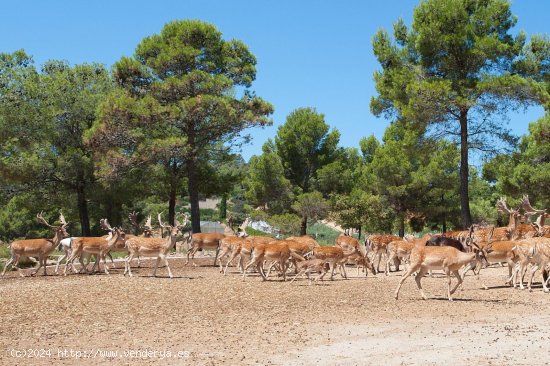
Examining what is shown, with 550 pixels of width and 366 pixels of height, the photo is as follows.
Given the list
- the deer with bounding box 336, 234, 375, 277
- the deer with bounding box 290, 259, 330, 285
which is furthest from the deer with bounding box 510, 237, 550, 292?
the deer with bounding box 290, 259, 330, 285

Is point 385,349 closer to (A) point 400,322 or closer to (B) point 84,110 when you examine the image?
(A) point 400,322

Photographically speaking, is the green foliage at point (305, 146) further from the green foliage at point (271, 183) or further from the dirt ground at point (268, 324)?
the dirt ground at point (268, 324)

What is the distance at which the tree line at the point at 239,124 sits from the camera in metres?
27.7

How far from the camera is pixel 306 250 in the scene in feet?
61.0

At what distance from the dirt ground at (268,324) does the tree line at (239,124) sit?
1350 cm

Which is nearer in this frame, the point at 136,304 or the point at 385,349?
the point at 385,349

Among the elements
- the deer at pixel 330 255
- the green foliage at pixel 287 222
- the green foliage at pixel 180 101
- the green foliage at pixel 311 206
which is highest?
the green foliage at pixel 180 101

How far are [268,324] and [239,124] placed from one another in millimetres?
22306

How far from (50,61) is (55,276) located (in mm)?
19774

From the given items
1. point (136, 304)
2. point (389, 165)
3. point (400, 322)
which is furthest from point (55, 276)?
point (389, 165)

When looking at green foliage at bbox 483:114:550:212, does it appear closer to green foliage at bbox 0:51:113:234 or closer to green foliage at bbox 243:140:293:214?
green foliage at bbox 243:140:293:214

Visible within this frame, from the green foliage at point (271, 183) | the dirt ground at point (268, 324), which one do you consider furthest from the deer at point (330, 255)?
the green foliage at point (271, 183)

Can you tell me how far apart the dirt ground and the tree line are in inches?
531

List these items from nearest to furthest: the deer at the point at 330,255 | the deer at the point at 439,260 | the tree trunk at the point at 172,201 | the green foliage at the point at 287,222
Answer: the deer at the point at 439,260 < the deer at the point at 330,255 < the tree trunk at the point at 172,201 < the green foliage at the point at 287,222
